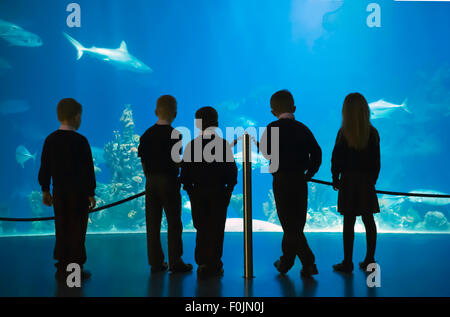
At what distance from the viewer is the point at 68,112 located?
3.20m

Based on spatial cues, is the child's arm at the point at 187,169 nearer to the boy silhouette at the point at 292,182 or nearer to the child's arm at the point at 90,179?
the boy silhouette at the point at 292,182

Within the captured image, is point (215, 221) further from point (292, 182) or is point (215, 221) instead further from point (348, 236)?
point (348, 236)

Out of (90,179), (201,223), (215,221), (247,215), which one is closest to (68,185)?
(90,179)

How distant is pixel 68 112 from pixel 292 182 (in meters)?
1.92

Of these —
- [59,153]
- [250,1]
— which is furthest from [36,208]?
[250,1]

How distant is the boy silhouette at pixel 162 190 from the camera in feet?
10.6

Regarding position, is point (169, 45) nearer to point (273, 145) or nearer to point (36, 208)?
point (36, 208)

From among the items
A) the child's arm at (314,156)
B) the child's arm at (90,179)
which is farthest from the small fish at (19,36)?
the child's arm at (314,156)

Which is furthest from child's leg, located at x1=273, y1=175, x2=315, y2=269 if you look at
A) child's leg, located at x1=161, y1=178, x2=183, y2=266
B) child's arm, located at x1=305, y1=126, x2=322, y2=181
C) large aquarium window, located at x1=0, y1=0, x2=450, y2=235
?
large aquarium window, located at x1=0, y1=0, x2=450, y2=235

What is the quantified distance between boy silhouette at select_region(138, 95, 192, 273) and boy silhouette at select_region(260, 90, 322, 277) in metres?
0.80

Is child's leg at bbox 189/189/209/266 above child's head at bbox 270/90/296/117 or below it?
below

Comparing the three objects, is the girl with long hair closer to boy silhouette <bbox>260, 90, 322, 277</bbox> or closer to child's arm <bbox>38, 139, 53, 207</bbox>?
boy silhouette <bbox>260, 90, 322, 277</bbox>

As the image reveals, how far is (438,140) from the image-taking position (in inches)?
1126

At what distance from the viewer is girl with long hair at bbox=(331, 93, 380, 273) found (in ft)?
10.3
